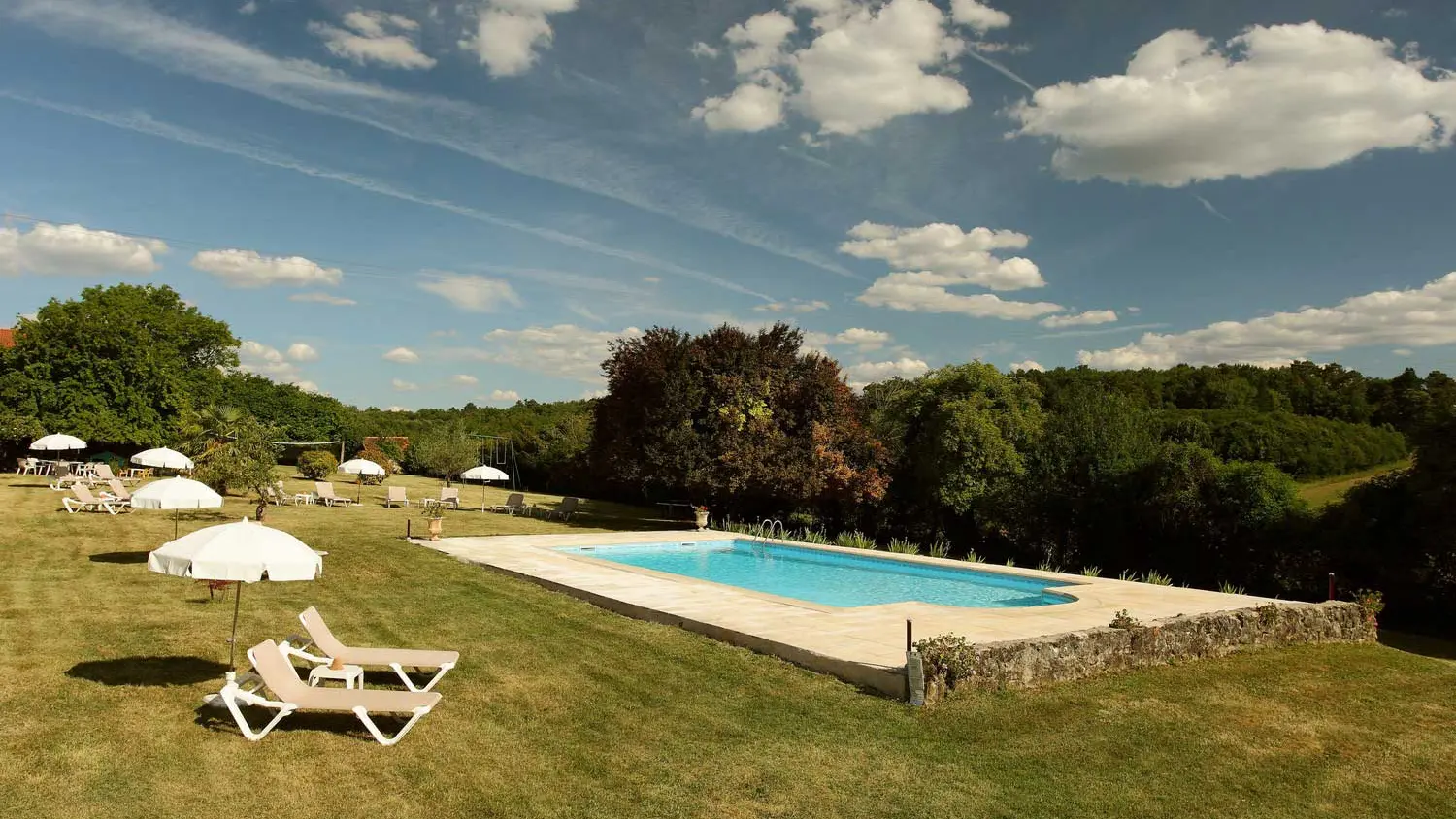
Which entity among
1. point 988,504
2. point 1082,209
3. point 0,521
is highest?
point 1082,209

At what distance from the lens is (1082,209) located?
22.3 metres

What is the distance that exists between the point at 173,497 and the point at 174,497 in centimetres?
1

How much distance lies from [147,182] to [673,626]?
59.7ft

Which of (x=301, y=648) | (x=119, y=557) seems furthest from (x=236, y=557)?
(x=119, y=557)

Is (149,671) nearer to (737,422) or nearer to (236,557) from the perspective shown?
(236,557)

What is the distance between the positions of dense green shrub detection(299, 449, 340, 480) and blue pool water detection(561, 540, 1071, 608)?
21.0 meters

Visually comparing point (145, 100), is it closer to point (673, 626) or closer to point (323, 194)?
point (323, 194)

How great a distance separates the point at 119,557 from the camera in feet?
43.1

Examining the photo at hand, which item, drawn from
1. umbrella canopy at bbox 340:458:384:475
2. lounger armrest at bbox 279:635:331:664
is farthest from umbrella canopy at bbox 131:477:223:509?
umbrella canopy at bbox 340:458:384:475

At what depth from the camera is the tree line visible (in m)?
15.0

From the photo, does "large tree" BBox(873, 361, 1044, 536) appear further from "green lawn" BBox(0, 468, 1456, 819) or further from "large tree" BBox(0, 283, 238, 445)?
"large tree" BBox(0, 283, 238, 445)

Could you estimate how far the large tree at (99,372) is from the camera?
32.4 meters

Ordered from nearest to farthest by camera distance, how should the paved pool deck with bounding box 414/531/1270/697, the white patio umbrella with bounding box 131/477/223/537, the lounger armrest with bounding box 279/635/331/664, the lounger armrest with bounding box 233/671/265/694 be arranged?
the lounger armrest with bounding box 233/671/265/694
the lounger armrest with bounding box 279/635/331/664
the paved pool deck with bounding box 414/531/1270/697
the white patio umbrella with bounding box 131/477/223/537

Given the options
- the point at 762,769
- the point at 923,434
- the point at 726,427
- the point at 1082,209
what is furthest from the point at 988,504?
the point at 762,769
